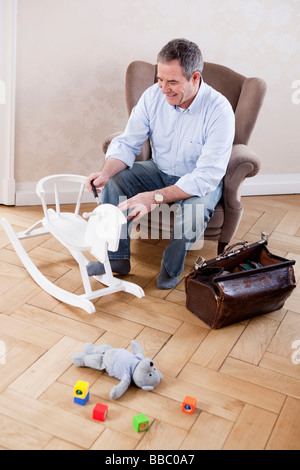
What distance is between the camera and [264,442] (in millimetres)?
1609

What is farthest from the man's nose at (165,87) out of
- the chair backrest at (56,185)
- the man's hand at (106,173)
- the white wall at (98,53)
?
the white wall at (98,53)

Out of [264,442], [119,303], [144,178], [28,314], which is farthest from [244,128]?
[264,442]

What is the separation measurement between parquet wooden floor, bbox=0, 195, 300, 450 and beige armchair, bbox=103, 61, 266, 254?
28 cm

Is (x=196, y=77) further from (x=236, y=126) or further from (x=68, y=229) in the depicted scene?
(x=68, y=229)

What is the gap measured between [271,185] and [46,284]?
5.97 feet

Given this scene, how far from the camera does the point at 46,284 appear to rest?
2.23m

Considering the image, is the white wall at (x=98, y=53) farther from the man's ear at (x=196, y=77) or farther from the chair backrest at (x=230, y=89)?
the man's ear at (x=196, y=77)

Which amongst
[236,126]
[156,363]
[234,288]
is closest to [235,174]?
[236,126]

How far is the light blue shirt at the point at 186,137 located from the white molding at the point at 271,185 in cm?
112

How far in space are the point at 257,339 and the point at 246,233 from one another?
0.97 meters

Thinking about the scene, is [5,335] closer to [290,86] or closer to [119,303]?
[119,303]

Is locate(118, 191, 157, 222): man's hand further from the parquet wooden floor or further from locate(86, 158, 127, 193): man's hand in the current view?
the parquet wooden floor

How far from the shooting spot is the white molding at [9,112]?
2.60m

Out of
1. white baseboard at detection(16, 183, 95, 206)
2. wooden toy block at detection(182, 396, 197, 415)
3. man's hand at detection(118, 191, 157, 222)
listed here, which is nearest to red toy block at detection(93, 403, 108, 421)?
wooden toy block at detection(182, 396, 197, 415)
